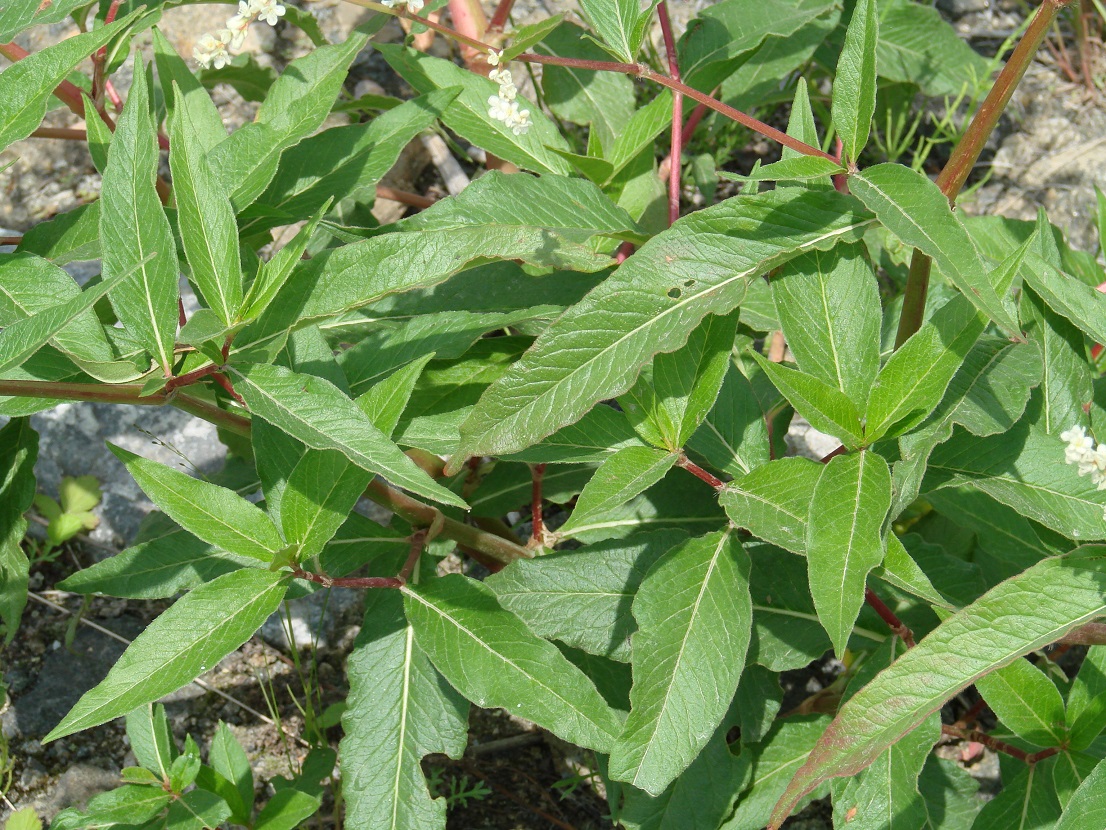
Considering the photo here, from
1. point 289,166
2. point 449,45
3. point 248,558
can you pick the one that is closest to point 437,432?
point 248,558

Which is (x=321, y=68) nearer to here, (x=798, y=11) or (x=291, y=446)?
(x=291, y=446)

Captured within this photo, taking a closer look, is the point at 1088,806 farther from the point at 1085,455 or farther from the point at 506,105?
the point at 506,105

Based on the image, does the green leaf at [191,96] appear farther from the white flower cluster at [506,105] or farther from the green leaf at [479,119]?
the white flower cluster at [506,105]

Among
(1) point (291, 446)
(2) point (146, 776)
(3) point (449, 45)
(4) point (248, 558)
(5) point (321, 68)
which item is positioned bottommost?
(2) point (146, 776)

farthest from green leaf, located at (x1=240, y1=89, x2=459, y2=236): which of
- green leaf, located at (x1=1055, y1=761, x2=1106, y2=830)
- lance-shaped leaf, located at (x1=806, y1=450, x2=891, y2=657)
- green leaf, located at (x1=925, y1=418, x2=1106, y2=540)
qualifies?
green leaf, located at (x1=1055, y1=761, x2=1106, y2=830)

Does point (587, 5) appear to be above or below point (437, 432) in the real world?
above

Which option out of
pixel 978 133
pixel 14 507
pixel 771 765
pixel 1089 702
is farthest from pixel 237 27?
pixel 1089 702
